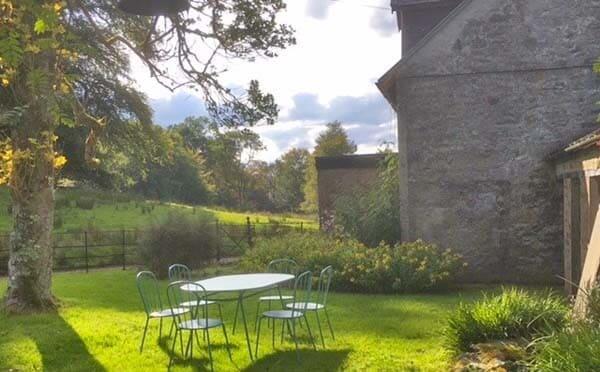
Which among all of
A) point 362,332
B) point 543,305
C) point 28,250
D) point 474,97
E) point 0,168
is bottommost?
point 362,332

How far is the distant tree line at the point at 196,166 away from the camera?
17120 mm

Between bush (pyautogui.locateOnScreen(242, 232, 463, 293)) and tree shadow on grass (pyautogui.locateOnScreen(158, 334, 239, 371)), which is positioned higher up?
bush (pyautogui.locateOnScreen(242, 232, 463, 293))

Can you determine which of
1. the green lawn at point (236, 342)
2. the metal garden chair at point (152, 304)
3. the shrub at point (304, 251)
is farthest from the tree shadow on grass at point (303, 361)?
the shrub at point (304, 251)

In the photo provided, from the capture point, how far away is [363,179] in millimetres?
16750

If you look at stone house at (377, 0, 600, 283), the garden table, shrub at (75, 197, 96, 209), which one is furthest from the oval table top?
shrub at (75, 197, 96, 209)

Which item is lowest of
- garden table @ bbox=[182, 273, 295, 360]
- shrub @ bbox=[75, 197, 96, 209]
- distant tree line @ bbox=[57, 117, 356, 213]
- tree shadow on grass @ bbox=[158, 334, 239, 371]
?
tree shadow on grass @ bbox=[158, 334, 239, 371]

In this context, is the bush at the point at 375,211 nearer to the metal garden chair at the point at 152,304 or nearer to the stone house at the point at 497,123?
the stone house at the point at 497,123

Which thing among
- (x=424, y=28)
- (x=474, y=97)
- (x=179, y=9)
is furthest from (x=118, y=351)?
(x=424, y=28)

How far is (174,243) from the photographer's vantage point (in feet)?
45.9

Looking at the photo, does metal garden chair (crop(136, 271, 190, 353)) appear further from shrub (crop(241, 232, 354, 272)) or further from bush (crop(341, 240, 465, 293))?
bush (crop(341, 240, 465, 293))

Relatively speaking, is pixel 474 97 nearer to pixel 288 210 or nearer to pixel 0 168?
pixel 0 168

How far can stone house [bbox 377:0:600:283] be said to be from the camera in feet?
34.7

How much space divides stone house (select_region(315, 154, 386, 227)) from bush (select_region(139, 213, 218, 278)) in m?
4.16

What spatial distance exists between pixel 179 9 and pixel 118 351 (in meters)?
4.38
